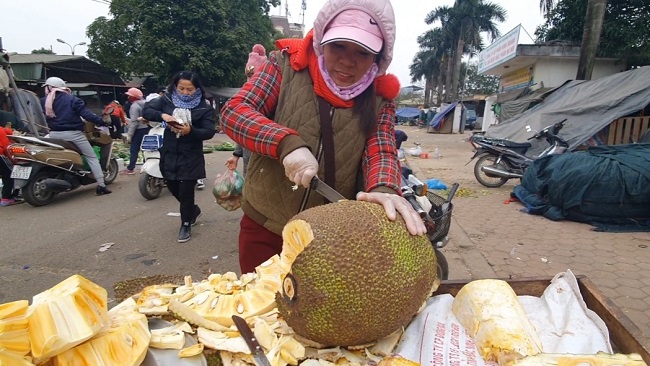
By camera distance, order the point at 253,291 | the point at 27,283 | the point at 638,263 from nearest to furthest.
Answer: the point at 253,291
the point at 27,283
the point at 638,263

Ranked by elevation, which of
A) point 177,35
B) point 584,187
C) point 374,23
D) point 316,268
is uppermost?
point 177,35

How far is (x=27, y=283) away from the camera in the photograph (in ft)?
9.71

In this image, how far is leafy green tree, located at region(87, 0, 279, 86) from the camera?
1731cm

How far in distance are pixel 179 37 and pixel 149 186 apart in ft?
48.5

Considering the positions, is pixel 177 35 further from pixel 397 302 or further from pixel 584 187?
pixel 397 302

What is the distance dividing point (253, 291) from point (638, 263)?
12.7 ft

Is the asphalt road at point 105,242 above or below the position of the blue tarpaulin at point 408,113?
below

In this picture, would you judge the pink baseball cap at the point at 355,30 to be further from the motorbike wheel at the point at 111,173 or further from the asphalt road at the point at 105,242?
the motorbike wheel at the point at 111,173

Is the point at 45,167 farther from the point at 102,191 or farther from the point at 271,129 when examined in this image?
the point at 271,129

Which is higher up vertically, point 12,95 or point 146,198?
point 12,95

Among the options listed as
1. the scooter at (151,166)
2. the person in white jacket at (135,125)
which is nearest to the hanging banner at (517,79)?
the person in white jacket at (135,125)

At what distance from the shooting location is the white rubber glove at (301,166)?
47.1 inches

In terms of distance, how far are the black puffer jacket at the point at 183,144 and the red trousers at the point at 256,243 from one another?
2.39 metres

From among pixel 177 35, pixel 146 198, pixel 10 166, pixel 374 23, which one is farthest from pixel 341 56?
pixel 177 35
